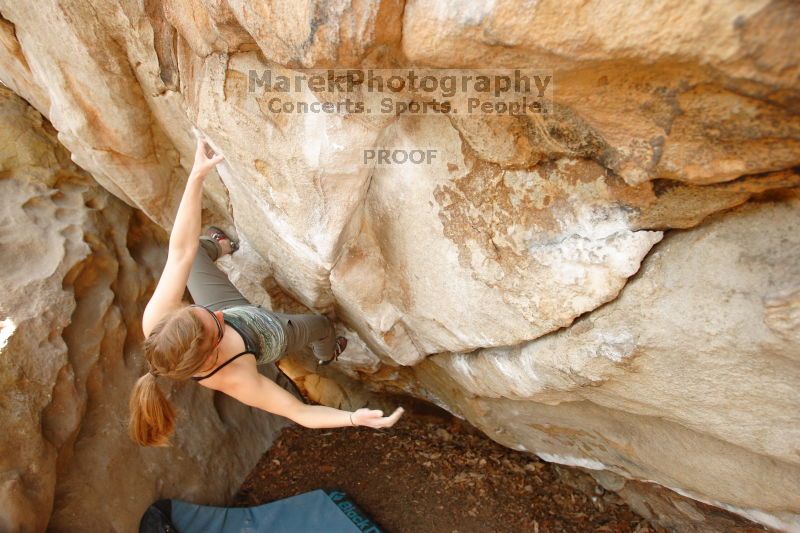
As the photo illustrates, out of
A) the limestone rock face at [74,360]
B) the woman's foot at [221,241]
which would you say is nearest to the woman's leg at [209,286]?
the woman's foot at [221,241]

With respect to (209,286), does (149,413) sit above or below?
below

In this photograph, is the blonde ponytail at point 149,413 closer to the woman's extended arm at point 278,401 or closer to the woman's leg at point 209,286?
the woman's extended arm at point 278,401

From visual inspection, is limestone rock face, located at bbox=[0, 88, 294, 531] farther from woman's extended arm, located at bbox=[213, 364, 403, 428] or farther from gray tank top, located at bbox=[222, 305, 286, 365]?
woman's extended arm, located at bbox=[213, 364, 403, 428]

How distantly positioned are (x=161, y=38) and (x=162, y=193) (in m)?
1.10

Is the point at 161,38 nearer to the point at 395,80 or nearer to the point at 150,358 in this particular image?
the point at 395,80

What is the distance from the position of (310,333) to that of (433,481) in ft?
5.22

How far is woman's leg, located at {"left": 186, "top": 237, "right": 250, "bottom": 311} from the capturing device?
2459mm

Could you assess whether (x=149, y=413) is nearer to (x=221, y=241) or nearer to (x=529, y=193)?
(x=221, y=241)

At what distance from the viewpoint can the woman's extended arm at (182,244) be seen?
1989 millimetres

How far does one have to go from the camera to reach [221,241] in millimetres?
2922

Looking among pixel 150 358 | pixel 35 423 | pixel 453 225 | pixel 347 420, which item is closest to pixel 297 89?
pixel 453 225
